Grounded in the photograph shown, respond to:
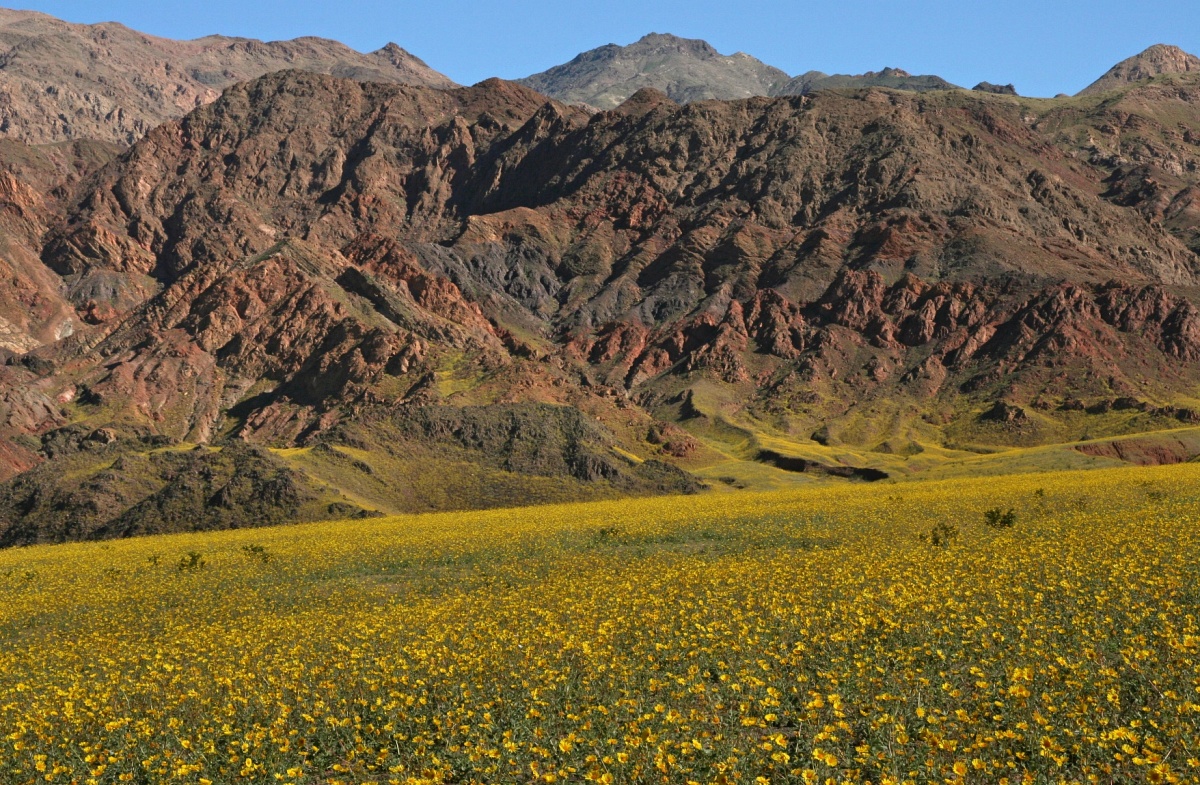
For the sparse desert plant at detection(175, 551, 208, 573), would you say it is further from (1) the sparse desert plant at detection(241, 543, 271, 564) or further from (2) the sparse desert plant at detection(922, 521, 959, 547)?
(2) the sparse desert plant at detection(922, 521, 959, 547)

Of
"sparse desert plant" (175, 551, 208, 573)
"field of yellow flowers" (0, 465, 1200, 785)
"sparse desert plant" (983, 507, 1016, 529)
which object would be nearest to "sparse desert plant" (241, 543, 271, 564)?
"sparse desert plant" (175, 551, 208, 573)

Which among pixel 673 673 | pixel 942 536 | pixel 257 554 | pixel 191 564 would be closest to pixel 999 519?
pixel 942 536

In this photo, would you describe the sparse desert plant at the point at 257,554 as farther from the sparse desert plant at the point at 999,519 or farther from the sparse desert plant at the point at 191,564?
the sparse desert plant at the point at 999,519

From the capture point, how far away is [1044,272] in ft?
650

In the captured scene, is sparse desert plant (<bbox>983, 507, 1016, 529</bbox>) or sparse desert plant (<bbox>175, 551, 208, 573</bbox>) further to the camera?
sparse desert plant (<bbox>175, 551, 208, 573</bbox>)

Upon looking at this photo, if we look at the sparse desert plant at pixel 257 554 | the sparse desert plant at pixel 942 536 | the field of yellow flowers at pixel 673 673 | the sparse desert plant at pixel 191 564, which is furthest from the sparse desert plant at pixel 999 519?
the sparse desert plant at pixel 191 564

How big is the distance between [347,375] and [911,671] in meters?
149

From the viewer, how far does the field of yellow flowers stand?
44.6 ft

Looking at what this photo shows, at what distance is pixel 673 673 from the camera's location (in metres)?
18.1

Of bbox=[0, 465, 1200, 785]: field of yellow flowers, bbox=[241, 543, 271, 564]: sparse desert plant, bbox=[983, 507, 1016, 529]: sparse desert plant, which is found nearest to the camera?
bbox=[0, 465, 1200, 785]: field of yellow flowers

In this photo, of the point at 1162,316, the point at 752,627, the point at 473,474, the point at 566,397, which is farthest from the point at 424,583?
the point at 1162,316

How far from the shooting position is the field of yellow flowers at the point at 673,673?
13.6 m

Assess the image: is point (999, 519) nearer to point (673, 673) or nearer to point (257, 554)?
point (673, 673)

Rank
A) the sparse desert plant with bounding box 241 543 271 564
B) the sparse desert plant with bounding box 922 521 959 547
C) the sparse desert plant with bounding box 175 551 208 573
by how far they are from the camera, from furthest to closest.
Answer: the sparse desert plant with bounding box 241 543 271 564
the sparse desert plant with bounding box 175 551 208 573
the sparse desert plant with bounding box 922 521 959 547
